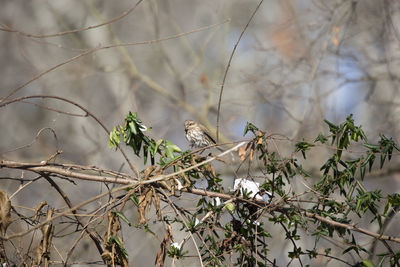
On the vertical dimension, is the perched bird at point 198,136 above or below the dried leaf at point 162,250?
above

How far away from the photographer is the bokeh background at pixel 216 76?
6.60 metres

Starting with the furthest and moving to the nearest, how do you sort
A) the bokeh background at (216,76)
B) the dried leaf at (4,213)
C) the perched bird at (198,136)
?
the bokeh background at (216,76) < the perched bird at (198,136) < the dried leaf at (4,213)

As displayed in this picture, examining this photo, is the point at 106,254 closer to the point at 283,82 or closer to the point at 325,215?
the point at 325,215

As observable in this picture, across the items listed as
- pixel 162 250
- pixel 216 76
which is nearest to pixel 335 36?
pixel 216 76

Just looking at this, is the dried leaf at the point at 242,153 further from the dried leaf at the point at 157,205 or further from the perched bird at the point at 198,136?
the perched bird at the point at 198,136

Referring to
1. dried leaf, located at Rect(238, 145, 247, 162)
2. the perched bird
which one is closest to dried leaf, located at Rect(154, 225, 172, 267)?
dried leaf, located at Rect(238, 145, 247, 162)

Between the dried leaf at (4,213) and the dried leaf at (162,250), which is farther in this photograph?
the dried leaf at (162,250)

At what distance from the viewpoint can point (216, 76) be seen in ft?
26.8

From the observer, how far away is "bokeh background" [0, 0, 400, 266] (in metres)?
6.60

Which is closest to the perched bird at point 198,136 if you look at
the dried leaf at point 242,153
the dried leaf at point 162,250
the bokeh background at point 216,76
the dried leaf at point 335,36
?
the bokeh background at point 216,76

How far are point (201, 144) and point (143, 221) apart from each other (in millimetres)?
2715

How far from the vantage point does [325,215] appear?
2.19m

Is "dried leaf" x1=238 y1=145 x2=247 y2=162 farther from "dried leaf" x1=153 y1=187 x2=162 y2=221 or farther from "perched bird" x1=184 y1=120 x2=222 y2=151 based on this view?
"perched bird" x1=184 y1=120 x2=222 y2=151

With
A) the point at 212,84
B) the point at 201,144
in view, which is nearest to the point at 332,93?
the point at 212,84
